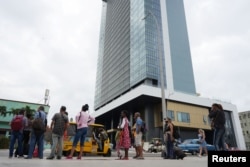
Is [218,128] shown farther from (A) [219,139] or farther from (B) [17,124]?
(B) [17,124]

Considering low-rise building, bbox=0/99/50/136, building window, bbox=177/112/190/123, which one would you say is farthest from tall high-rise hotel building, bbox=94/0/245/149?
low-rise building, bbox=0/99/50/136

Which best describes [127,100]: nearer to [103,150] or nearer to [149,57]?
[149,57]

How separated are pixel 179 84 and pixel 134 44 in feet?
60.6

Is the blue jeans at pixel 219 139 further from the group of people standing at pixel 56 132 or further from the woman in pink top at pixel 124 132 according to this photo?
the group of people standing at pixel 56 132

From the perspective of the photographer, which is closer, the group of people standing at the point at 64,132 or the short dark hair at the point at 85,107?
the group of people standing at the point at 64,132

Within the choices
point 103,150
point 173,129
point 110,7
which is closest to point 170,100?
point 103,150

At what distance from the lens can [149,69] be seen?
6059 centimetres

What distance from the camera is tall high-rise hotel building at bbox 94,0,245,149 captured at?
4638 centimetres

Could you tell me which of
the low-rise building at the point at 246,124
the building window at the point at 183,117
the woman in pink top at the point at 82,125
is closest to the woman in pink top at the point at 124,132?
the woman in pink top at the point at 82,125

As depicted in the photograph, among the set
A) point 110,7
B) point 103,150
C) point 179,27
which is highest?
point 110,7

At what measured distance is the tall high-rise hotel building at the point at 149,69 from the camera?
152 feet

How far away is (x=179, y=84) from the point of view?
71.1 metres

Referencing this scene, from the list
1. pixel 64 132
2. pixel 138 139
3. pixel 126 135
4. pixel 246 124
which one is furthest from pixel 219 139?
pixel 246 124

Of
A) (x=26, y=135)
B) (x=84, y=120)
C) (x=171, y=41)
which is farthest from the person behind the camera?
(x=171, y=41)
